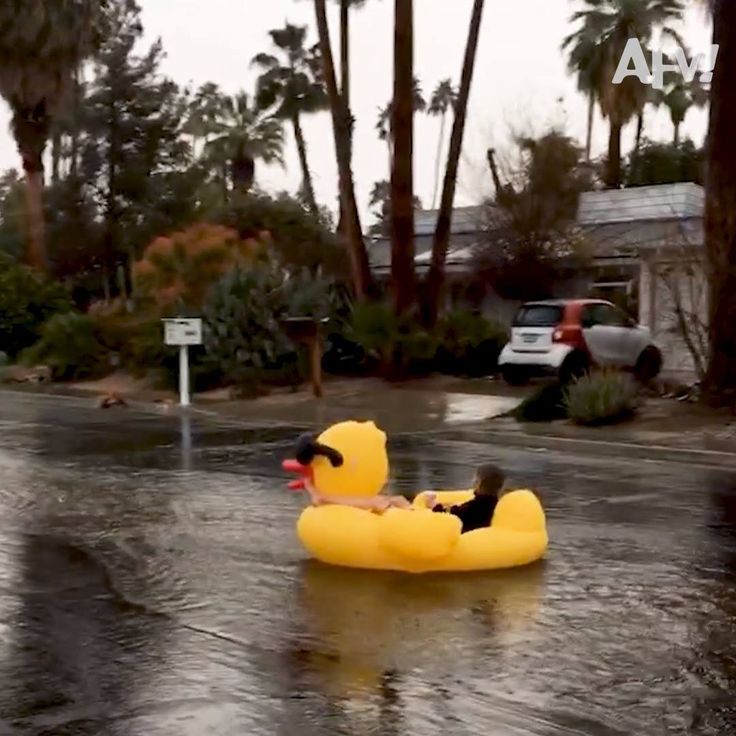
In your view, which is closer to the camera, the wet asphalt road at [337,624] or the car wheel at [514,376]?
the wet asphalt road at [337,624]

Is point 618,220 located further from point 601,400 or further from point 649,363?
point 601,400

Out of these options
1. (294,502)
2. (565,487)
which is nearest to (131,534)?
(294,502)

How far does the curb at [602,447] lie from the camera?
1569cm

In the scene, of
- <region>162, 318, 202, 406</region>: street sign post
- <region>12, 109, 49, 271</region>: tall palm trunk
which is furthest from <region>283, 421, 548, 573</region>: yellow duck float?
<region>12, 109, 49, 271</region>: tall palm trunk

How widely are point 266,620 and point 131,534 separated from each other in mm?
3150

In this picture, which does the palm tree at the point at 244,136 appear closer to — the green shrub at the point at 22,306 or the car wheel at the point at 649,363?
the green shrub at the point at 22,306

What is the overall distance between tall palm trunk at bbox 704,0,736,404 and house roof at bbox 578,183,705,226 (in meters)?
12.6

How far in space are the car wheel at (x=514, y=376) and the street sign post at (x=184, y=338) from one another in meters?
5.55

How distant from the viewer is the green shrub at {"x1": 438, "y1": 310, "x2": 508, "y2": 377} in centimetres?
2666

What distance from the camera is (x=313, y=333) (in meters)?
24.2

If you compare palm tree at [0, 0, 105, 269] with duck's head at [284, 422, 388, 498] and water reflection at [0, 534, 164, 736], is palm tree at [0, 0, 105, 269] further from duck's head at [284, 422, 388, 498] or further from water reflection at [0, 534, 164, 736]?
duck's head at [284, 422, 388, 498]

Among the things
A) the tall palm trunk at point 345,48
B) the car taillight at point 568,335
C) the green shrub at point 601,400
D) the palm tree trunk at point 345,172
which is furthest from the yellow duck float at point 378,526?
the tall palm trunk at point 345,48

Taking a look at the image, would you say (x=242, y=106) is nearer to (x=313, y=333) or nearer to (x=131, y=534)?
(x=313, y=333)

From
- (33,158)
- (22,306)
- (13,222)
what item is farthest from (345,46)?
(13,222)
